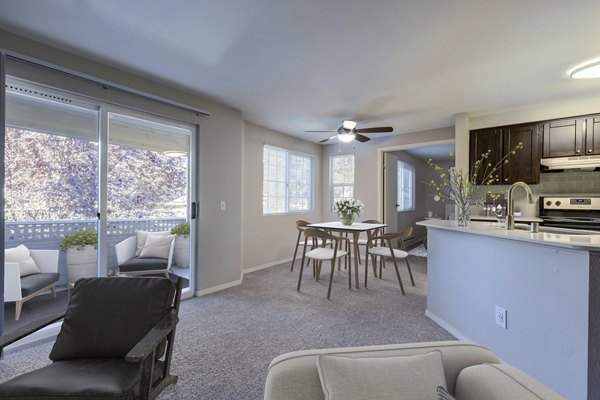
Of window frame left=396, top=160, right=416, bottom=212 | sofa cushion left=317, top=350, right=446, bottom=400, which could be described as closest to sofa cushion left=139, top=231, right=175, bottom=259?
sofa cushion left=317, top=350, right=446, bottom=400

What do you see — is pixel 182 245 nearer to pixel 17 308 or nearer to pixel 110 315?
pixel 17 308

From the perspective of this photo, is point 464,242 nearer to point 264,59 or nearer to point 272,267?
point 264,59

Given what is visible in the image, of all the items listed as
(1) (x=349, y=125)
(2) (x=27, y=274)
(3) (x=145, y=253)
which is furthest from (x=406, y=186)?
(2) (x=27, y=274)

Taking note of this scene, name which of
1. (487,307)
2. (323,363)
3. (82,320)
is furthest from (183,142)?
(487,307)

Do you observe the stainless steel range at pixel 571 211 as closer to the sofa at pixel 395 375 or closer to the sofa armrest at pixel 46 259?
the sofa at pixel 395 375

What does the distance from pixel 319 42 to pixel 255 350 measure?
8.34 feet

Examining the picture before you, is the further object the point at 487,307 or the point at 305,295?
the point at 305,295

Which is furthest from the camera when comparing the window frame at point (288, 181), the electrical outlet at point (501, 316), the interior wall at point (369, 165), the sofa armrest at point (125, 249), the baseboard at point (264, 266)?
the interior wall at point (369, 165)

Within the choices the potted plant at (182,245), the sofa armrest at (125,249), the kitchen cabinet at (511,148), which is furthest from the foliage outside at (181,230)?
the kitchen cabinet at (511,148)

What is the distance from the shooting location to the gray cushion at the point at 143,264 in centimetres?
310

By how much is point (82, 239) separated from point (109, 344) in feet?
5.58

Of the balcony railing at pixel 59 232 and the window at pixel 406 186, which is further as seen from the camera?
the window at pixel 406 186

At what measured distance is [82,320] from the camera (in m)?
1.50

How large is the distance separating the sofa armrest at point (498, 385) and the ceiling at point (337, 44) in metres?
2.00
